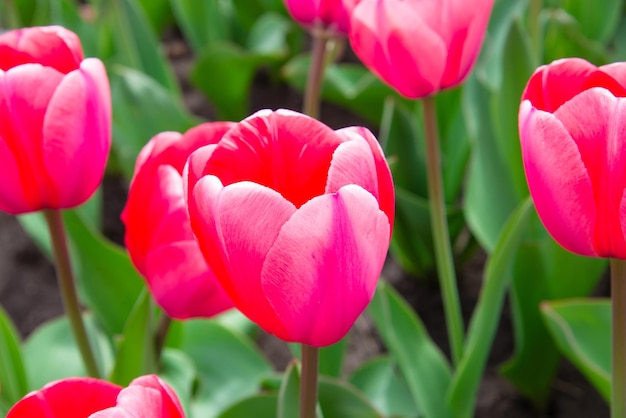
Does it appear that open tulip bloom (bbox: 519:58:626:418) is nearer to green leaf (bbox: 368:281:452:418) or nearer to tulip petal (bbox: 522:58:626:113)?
tulip petal (bbox: 522:58:626:113)

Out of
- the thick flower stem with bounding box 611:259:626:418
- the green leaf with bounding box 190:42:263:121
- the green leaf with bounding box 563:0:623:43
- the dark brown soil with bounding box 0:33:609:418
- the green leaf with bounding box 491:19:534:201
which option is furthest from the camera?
the green leaf with bounding box 190:42:263:121

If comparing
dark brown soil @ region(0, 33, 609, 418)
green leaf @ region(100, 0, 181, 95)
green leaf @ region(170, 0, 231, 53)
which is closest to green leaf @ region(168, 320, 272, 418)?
dark brown soil @ region(0, 33, 609, 418)

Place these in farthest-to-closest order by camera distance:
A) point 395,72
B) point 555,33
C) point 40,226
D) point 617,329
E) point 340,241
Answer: point 555,33 → point 40,226 → point 395,72 → point 617,329 → point 340,241

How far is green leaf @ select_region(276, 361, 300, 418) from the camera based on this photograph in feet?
2.04

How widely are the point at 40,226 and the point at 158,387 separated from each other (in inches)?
28.6

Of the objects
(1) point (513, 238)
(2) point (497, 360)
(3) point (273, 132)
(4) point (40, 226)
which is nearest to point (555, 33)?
(2) point (497, 360)

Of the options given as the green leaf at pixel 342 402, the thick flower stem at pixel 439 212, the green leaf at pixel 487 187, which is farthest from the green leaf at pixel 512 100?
the green leaf at pixel 342 402

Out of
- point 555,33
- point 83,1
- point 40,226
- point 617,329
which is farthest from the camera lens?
point 83,1

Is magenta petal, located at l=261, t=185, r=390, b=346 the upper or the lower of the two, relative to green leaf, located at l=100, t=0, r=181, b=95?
upper

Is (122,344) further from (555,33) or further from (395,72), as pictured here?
(555,33)

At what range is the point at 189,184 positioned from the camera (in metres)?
0.50

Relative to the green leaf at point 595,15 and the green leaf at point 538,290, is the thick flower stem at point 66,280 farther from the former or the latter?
the green leaf at point 595,15

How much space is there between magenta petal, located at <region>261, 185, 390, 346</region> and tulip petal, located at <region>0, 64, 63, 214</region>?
0.77 feet

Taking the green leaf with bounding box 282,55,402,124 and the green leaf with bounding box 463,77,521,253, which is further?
the green leaf with bounding box 282,55,402,124
